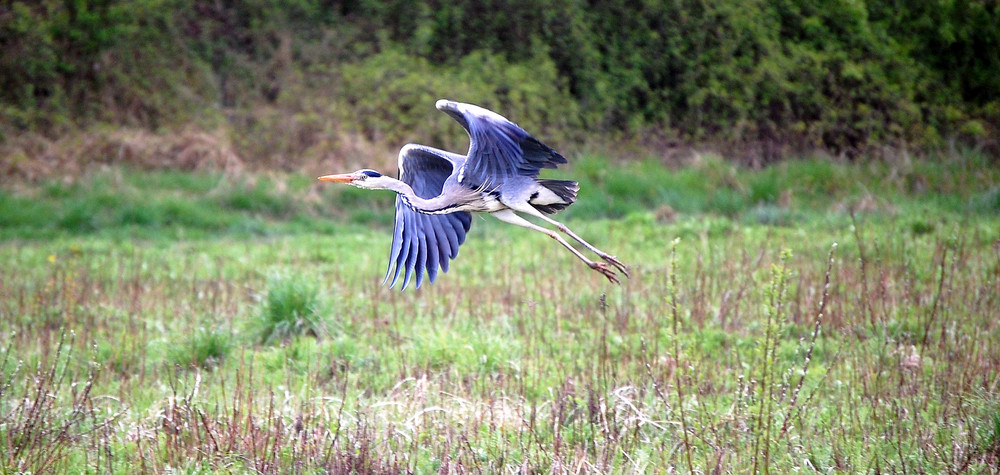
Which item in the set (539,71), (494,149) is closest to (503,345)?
(494,149)

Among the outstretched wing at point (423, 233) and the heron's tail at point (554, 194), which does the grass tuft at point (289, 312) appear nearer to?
the outstretched wing at point (423, 233)

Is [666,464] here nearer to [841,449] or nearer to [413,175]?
[841,449]

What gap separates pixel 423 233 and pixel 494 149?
0.81 m

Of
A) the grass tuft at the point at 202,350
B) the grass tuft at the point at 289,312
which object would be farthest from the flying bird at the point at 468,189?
the grass tuft at the point at 202,350

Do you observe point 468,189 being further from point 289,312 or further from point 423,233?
point 289,312

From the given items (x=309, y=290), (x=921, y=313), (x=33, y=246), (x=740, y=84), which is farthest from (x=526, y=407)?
(x=740, y=84)

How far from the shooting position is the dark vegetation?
1315 centimetres

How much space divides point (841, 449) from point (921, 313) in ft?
7.90

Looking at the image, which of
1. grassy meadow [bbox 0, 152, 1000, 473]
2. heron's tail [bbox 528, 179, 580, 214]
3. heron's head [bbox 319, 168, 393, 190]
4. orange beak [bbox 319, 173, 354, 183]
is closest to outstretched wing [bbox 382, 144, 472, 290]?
heron's head [bbox 319, 168, 393, 190]

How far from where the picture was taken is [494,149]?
4293 mm

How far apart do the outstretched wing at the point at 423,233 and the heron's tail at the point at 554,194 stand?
1.53 ft

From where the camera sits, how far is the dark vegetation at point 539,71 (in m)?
13.1

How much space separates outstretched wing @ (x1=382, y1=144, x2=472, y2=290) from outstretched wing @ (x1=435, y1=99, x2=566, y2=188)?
333 millimetres

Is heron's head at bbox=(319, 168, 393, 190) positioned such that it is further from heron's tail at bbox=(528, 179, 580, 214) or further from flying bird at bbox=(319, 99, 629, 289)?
heron's tail at bbox=(528, 179, 580, 214)
